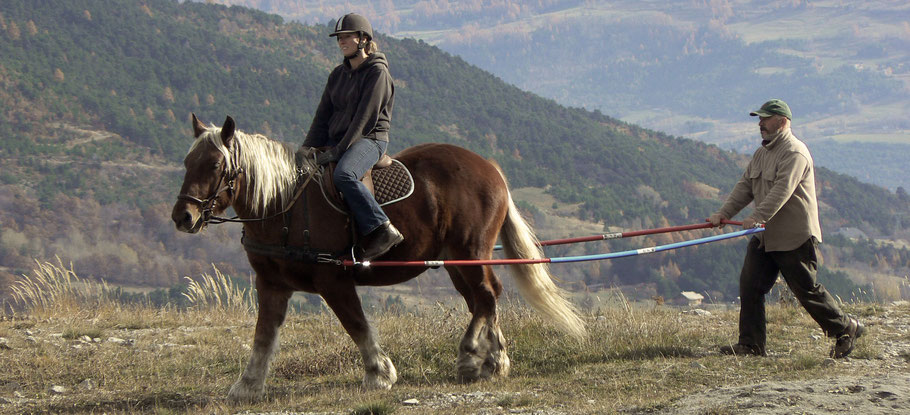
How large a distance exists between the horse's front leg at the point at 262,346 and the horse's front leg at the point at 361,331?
420mm

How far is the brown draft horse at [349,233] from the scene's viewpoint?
18.6ft

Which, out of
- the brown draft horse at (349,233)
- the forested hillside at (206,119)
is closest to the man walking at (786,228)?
the brown draft horse at (349,233)

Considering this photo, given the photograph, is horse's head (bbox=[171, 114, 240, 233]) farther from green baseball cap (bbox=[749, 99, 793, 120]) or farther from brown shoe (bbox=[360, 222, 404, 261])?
green baseball cap (bbox=[749, 99, 793, 120])

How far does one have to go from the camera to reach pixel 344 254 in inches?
234

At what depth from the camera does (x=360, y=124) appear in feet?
19.5

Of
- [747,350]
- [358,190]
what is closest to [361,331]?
[358,190]

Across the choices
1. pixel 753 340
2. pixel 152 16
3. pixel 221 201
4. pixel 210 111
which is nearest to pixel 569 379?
pixel 753 340

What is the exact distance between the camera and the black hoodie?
5980 mm

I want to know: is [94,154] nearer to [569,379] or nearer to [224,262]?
[224,262]

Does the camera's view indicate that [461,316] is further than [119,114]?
No

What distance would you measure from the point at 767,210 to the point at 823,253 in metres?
114

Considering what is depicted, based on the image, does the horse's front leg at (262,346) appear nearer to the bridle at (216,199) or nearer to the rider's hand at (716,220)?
the bridle at (216,199)

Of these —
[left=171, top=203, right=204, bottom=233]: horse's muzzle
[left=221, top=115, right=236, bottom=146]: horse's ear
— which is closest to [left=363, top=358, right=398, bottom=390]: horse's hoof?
[left=171, top=203, right=204, bottom=233]: horse's muzzle

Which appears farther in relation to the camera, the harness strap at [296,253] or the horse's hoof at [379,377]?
the horse's hoof at [379,377]
